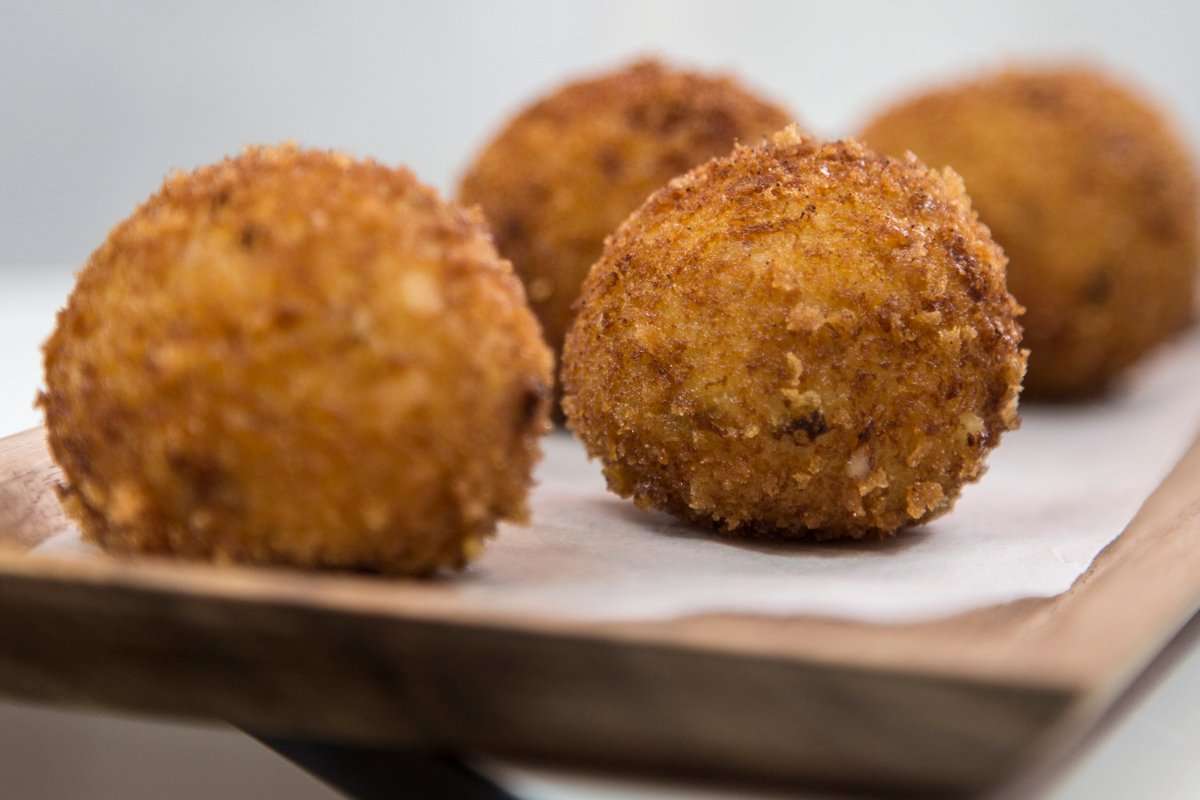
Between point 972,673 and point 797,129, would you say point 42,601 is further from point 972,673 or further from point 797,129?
point 797,129

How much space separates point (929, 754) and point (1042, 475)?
49.2 inches

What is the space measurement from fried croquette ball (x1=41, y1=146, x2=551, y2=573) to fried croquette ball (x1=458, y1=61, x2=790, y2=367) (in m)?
0.87

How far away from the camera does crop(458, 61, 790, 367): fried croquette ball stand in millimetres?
2146

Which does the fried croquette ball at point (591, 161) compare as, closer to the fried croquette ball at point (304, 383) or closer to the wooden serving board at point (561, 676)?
the fried croquette ball at point (304, 383)

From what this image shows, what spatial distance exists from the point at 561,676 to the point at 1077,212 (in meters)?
1.91

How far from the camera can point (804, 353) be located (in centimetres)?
150

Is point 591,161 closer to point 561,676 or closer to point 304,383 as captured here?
point 304,383

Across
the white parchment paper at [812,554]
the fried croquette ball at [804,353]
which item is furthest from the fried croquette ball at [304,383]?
the fried croquette ball at [804,353]

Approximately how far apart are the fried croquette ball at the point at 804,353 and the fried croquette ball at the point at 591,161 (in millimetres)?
518

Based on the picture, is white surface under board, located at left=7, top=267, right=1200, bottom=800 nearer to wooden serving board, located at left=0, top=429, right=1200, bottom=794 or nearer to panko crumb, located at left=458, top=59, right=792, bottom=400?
wooden serving board, located at left=0, top=429, right=1200, bottom=794

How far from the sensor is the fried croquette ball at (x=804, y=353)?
1511 mm

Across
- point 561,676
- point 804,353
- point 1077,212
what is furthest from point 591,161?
point 561,676

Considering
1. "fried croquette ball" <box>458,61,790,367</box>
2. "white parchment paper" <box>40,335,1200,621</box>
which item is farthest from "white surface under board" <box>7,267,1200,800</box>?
"fried croquette ball" <box>458,61,790,367</box>

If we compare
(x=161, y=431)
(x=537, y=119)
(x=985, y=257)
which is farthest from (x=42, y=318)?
(x=985, y=257)
